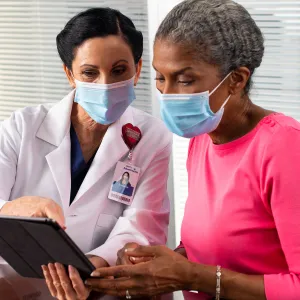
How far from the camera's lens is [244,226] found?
1.89 meters

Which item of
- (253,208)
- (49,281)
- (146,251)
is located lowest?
(49,281)

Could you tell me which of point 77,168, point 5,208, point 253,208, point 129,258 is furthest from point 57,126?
point 253,208

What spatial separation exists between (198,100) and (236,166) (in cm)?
22

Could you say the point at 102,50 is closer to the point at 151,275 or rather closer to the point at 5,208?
the point at 5,208

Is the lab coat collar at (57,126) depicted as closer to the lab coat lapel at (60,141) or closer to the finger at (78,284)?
the lab coat lapel at (60,141)

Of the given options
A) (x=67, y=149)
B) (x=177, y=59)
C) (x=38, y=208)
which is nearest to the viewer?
(x=177, y=59)

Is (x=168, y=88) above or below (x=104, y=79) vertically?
above

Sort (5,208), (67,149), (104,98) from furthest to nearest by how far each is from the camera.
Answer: (67,149) < (104,98) < (5,208)

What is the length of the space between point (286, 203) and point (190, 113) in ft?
1.31

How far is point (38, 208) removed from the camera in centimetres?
213

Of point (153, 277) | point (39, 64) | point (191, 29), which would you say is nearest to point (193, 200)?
point (153, 277)

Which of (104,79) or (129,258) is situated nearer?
(129,258)

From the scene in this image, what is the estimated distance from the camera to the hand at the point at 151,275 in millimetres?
1835

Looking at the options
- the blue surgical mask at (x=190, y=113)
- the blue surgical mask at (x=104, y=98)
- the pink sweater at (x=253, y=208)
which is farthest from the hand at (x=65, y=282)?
the blue surgical mask at (x=104, y=98)
